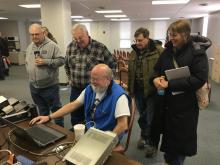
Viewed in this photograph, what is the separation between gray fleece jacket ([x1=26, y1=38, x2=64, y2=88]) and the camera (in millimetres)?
2643

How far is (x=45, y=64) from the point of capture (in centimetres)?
262

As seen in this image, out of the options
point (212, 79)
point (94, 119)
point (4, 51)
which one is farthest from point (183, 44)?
point (4, 51)

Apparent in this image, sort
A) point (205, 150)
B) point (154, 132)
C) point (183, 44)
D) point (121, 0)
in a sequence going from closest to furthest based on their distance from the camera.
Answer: point (183, 44) → point (154, 132) → point (205, 150) → point (121, 0)

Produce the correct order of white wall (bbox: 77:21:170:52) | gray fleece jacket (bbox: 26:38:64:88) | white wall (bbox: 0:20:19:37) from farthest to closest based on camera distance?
white wall (bbox: 77:21:170:52) < white wall (bbox: 0:20:19:37) < gray fleece jacket (bbox: 26:38:64:88)

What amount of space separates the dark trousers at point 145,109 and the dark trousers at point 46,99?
40.2 inches

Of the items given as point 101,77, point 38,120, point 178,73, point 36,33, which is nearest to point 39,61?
point 36,33

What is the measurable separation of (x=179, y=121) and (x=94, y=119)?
689 millimetres

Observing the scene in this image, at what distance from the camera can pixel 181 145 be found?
1.76 meters

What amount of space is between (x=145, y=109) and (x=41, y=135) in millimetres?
1436

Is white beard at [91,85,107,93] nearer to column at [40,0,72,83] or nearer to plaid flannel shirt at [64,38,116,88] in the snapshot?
plaid flannel shirt at [64,38,116,88]

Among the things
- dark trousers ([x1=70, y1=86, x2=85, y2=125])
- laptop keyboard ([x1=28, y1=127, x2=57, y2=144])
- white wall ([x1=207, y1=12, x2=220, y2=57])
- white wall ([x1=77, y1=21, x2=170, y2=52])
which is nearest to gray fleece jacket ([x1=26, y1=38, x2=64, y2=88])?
dark trousers ([x1=70, y1=86, x2=85, y2=125])

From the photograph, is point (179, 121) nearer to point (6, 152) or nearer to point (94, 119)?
point (94, 119)

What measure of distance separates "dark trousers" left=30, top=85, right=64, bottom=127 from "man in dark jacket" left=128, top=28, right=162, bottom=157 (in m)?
0.99

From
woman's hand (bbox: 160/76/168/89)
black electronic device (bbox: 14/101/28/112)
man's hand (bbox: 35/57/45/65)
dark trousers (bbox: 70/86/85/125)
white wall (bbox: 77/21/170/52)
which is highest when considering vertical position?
white wall (bbox: 77/21/170/52)
